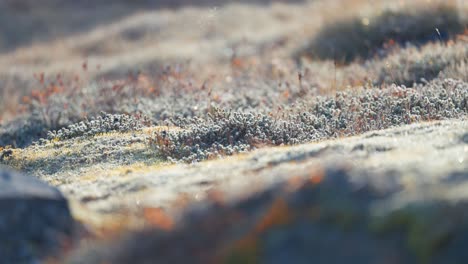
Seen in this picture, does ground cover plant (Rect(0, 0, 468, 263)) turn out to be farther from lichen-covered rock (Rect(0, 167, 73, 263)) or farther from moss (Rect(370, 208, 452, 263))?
lichen-covered rock (Rect(0, 167, 73, 263))

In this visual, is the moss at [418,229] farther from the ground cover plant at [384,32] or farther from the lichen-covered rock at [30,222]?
the ground cover plant at [384,32]

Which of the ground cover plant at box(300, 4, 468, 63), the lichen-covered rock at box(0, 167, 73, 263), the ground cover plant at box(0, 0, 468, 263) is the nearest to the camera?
the ground cover plant at box(0, 0, 468, 263)

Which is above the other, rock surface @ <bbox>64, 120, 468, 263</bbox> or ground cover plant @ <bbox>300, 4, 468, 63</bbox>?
rock surface @ <bbox>64, 120, 468, 263</bbox>

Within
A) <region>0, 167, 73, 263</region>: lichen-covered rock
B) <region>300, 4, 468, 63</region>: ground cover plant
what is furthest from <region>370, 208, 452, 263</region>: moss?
<region>300, 4, 468, 63</region>: ground cover plant

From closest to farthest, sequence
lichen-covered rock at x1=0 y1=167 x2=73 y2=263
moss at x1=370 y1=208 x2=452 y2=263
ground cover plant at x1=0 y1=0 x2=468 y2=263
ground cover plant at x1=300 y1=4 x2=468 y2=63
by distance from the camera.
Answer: moss at x1=370 y1=208 x2=452 y2=263
ground cover plant at x1=0 y1=0 x2=468 y2=263
lichen-covered rock at x1=0 y1=167 x2=73 y2=263
ground cover plant at x1=300 y1=4 x2=468 y2=63

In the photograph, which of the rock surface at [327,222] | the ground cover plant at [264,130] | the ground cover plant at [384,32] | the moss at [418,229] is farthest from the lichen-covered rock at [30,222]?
the ground cover plant at [384,32]

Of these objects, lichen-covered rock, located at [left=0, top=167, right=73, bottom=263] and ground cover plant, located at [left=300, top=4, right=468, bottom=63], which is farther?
ground cover plant, located at [left=300, top=4, right=468, bottom=63]

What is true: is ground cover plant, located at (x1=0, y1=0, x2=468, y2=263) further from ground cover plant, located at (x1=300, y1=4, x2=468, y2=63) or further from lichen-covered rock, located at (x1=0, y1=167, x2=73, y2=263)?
lichen-covered rock, located at (x1=0, y1=167, x2=73, y2=263)

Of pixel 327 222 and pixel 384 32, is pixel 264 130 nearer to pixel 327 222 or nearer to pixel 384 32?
pixel 327 222

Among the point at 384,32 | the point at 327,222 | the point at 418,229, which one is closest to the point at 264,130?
the point at 327,222

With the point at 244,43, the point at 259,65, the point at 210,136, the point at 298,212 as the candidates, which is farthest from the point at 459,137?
the point at 244,43
